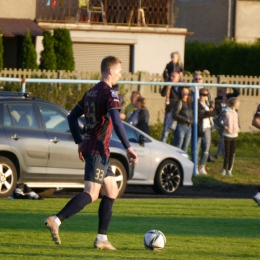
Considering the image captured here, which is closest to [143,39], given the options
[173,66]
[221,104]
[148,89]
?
[148,89]

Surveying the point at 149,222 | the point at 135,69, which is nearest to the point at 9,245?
the point at 149,222

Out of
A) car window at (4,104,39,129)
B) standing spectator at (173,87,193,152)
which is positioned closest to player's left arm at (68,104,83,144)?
car window at (4,104,39,129)

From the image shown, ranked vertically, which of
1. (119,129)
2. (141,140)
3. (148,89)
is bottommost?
(141,140)

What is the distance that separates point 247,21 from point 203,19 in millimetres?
2765

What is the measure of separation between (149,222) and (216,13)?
1308 inches

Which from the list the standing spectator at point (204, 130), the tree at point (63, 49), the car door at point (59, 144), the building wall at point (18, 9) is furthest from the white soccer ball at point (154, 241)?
the building wall at point (18, 9)

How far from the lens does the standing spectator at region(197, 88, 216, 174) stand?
1933cm

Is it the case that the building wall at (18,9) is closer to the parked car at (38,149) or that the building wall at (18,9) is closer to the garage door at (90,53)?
the garage door at (90,53)

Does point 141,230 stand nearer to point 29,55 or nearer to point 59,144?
point 59,144

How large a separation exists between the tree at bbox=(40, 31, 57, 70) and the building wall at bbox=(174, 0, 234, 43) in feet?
48.8

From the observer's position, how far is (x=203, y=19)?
44.2 meters

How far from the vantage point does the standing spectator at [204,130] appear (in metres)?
19.3

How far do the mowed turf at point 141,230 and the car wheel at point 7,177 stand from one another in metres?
0.62

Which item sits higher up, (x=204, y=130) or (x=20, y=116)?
(x=20, y=116)
